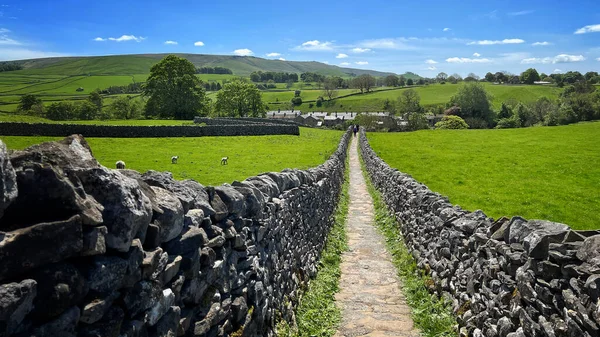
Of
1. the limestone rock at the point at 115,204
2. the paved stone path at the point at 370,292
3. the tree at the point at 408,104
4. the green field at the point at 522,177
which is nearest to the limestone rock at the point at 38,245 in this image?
the limestone rock at the point at 115,204

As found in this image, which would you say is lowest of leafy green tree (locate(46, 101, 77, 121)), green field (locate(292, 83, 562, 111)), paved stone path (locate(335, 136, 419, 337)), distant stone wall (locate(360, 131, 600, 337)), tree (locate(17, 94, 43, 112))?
paved stone path (locate(335, 136, 419, 337))

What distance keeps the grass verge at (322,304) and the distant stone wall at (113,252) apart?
2.09 metres

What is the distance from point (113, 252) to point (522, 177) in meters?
25.2

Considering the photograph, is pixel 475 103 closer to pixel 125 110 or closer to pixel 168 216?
pixel 125 110

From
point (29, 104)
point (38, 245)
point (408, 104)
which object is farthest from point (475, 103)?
point (38, 245)

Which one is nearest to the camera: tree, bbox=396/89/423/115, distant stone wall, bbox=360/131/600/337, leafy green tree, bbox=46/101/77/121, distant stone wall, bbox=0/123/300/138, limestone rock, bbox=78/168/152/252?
limestone rock, bbox=78/168/152/252

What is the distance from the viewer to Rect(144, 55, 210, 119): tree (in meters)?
82.4

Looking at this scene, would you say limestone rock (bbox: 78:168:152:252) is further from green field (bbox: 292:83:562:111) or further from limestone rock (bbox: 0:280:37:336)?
green field (bbox: 292:83:562:111)

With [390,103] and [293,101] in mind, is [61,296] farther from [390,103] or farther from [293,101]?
[293,101]

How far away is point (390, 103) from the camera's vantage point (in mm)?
151750

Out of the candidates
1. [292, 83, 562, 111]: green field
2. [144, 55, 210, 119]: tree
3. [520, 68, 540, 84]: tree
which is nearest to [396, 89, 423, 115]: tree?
[292, 83, 562, 111]: green field

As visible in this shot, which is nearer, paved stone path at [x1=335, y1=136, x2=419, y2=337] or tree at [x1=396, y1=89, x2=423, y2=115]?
paved stone path at [x1=335, y1=136, x2=419, y2=337]

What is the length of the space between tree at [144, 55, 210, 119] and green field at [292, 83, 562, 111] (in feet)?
288

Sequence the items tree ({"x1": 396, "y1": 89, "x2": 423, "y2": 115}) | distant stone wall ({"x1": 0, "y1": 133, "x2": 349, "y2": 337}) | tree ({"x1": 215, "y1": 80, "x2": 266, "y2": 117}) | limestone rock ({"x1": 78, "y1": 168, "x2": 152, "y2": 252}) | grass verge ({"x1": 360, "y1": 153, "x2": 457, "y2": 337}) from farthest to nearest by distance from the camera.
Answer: tree ({"x1": 396, "y1": 89, "x2": 423, "y2": 115}), tree ({"x1": 215, "y1": 80, "x2": 266, "y2": 117}), grass verge ({"x1": 360, "y1": 153, "x2": 457, "y2": 337}), limestone rock ({"x1": 78, "y1": 168, "x2": 152, "y2": 252}), distant stone wall ({"x1": 0, "y1": 133, "x2": 349, "y2": 337})
